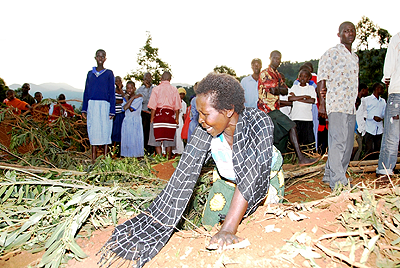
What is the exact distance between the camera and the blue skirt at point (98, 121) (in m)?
5.07

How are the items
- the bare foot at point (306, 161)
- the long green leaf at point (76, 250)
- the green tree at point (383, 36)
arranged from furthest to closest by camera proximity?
the green tree at point (383, 36) → the bare foot at point (306, 161) → the long green leaf at point (76, 250)

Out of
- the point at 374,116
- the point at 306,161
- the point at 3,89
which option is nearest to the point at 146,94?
the point at 306,161

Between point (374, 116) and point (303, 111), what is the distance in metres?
2.16

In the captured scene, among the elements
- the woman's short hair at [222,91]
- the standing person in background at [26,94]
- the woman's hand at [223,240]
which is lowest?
the woman's hand at [223,240]

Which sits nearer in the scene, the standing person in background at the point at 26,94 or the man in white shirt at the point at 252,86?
the man in white shirt at the point at 252,86

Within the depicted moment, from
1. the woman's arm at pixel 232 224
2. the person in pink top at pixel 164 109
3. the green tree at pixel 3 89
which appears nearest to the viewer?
the woman's arm at pixel 232 224

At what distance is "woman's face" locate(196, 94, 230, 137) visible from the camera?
1891 mm

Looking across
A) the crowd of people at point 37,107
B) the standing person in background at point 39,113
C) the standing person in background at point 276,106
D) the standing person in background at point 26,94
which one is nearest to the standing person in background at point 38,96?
the crowd of people at point 37,107

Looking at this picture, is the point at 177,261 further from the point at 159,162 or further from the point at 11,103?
the point at 11,103

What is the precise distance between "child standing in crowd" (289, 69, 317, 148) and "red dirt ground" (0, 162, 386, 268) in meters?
3.54

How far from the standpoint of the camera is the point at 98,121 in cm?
510

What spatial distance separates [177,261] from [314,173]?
3.10 m

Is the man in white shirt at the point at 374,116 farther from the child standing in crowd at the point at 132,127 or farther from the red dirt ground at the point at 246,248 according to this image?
the red dirt ground at the point at 246,248

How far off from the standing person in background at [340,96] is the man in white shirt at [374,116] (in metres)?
3.27
